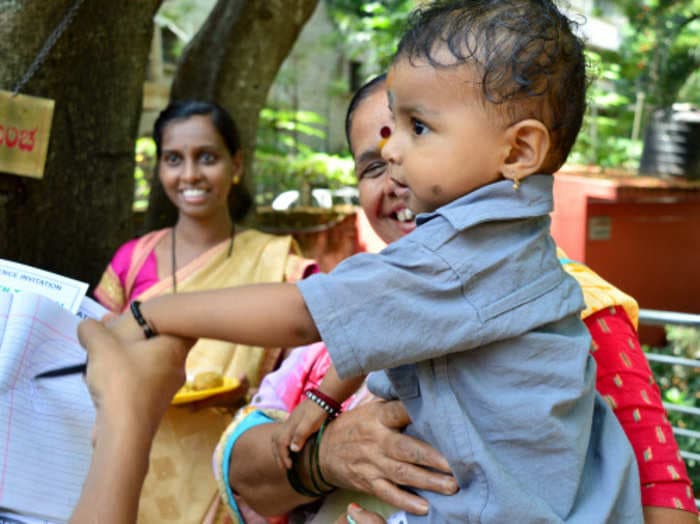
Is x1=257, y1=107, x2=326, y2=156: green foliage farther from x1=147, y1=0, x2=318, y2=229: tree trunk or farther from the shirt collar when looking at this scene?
the shirt collar

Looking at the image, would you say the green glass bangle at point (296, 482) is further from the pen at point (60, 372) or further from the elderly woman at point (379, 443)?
the pen at point (60, 372)

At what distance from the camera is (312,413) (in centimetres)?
140

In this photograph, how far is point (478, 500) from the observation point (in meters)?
1.11

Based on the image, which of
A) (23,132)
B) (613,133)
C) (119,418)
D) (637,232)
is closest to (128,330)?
(119,418)

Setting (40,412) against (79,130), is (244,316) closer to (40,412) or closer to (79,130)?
(40,412)

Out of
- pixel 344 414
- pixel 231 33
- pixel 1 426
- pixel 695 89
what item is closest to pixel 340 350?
pixel 344 414

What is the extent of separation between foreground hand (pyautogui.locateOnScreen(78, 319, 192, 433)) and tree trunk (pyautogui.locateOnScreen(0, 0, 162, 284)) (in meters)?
1.35

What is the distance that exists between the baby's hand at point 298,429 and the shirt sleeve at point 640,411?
20.0 inches

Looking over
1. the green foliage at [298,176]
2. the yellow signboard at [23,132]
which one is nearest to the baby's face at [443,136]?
the yellow signboard at [23,132]

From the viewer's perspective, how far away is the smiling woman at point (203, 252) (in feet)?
8.67

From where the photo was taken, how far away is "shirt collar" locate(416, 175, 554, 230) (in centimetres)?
107

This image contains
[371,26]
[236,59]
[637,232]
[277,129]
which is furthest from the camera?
[277,129]

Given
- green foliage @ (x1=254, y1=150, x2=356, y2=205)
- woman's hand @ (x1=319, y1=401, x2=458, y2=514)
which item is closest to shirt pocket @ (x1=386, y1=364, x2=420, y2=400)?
woman's hand @ (x1=319, y1=401, x2=458, y2=514)

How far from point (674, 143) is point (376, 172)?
239 inches
